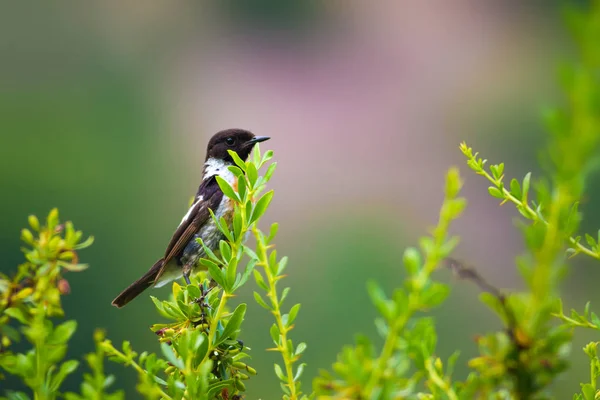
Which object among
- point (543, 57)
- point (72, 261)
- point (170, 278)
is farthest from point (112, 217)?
point (72, 261)

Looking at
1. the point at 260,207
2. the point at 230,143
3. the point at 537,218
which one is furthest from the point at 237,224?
the point at 230,143

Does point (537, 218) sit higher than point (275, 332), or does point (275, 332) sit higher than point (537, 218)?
point (537, 218)

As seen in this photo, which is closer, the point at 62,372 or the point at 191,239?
the point at 62,372

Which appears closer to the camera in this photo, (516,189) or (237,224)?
(237,224)

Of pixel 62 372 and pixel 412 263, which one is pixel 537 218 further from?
pixel 62 372

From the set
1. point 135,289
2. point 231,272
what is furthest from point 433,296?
point 135,289

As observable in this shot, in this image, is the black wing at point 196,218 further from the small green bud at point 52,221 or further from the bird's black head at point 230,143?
the small green bud at point 52,221

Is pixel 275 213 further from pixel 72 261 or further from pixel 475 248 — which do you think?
pixel 72 261

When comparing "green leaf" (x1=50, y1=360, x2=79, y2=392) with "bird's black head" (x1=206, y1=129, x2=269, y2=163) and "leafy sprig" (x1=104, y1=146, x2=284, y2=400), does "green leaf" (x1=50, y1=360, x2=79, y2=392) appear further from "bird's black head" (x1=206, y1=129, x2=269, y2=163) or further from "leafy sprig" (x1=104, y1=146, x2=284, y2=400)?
"bird's black head" (x1=206, y1=129, x2=269, y2=163)

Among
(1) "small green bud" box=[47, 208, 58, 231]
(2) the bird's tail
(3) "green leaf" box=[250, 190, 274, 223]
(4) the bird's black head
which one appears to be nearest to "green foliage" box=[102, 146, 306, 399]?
(3) "green leaf" box=[250, 190, 274, 223]

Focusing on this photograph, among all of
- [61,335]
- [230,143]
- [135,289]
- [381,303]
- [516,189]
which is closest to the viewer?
[381,303]

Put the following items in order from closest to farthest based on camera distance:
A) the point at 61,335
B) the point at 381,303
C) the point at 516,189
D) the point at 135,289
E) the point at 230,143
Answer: the point at 381,303 → the point at 61,335 → the point at 516,189 → the point at 135,289 → the point at 230,143

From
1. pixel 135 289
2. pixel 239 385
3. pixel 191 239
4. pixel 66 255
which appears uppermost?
pixel 66 255

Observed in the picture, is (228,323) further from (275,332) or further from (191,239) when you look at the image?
(191,239)
